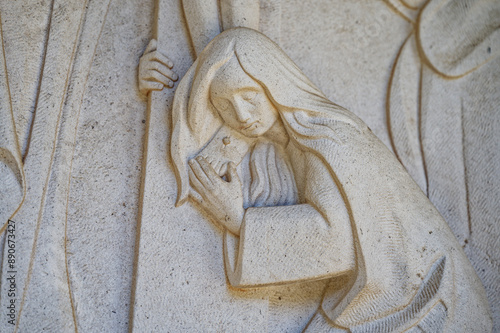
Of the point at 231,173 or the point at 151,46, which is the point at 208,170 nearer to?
the point at 231,173

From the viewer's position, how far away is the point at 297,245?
6.23ft

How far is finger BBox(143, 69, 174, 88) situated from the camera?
6.87ft

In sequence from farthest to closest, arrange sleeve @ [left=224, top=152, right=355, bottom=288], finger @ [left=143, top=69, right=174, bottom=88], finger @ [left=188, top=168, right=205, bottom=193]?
finger @ [left=143, top=69, right=174, bottom=88] → finger @ [left=188, top=168, right=205, bottom=193] → sleeve @ [left=224, top=152, right=355, bottom=288]

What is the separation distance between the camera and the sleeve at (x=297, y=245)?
6.20 feet

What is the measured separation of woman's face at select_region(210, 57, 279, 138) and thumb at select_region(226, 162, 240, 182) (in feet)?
0.41

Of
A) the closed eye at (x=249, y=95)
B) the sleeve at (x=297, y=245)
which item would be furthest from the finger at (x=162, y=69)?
the sleeve at (x=297, y=245)

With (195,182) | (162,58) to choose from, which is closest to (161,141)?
(195,182)

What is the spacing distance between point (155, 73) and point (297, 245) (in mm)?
783

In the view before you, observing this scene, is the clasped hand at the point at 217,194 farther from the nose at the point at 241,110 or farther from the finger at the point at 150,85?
the finger at the point at 150,85

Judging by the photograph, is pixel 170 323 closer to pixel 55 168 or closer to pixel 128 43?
pixel 55 168

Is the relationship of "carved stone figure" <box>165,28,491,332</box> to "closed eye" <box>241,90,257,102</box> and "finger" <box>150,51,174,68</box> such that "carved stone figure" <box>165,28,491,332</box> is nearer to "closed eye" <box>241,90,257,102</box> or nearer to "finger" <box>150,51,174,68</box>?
"closed eye" <box>241,90,257,102</box>

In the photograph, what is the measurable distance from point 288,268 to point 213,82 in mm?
658

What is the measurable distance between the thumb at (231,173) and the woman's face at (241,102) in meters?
0.12

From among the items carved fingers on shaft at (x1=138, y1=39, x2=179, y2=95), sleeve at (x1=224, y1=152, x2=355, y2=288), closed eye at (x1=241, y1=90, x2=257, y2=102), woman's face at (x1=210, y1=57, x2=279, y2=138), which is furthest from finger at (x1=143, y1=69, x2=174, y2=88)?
sleeve at (x1=224, y1=152, x2=355, y2=288)
